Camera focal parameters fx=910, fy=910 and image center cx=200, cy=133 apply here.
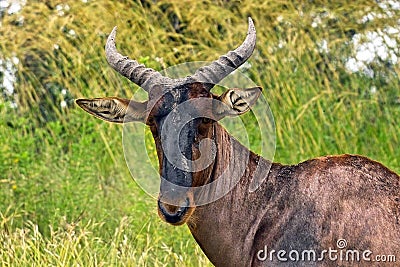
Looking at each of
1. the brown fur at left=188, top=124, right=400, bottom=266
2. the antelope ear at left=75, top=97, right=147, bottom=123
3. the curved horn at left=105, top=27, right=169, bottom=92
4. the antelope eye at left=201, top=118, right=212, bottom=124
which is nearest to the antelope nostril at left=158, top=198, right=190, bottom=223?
the brown fur at left=188, top=124, right=400, bottom=266

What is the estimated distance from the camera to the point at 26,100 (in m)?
11.9

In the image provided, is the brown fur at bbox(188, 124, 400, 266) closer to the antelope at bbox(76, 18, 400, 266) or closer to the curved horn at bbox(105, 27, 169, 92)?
the antelope at bbox(76, 18, 400, 266)

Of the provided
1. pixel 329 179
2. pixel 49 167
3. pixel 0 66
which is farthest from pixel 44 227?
pixel 329 179

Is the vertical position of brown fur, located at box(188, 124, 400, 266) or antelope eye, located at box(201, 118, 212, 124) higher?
antelope eye, located at box(201, 118, 212, 124)

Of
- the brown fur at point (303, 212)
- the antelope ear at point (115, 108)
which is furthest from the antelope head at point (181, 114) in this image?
the brown fur at point (303, 212)

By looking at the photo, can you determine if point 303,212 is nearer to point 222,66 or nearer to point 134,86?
point 222,66

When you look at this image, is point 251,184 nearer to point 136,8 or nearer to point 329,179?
point 329,179

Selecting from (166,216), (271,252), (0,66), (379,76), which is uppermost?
(166,216)

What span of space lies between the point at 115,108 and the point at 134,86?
5194mm

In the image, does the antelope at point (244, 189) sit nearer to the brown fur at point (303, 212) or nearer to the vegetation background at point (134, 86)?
the brown fur at point (303, 212)

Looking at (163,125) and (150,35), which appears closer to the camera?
(163,125)

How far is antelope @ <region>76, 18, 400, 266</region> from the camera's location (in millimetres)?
5613

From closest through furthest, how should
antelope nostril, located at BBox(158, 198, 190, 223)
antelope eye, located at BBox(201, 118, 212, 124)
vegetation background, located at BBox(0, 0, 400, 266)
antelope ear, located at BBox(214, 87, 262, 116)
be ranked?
antelope nostril, located at BBox(158, 198, 190, 223), antelope eye, located at BBox(201, 118, 212, 124), antelope ear, located at BBox(214, 87, 262, 116), vegetation background, located at BBox(0, 0, 400, 266)

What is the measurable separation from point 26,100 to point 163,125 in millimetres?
6475
